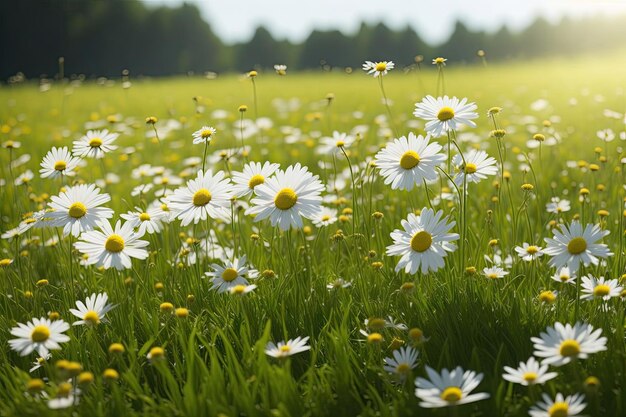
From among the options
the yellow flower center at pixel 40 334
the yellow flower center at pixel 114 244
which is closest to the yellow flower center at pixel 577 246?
the yellow flower center at pixel 114 244

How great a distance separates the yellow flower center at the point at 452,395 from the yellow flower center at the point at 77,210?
141 cm

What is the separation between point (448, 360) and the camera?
1.90 meters

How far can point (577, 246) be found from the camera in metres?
1.98

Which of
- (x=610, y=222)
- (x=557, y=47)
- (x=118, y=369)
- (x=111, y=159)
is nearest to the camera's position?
(x=118, y=369)

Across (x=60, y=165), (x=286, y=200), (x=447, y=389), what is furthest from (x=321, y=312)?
(x=60, y=165)

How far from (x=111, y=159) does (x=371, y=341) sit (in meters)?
4.74

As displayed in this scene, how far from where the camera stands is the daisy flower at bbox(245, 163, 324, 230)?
6.86 feet

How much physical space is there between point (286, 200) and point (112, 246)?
0.61 metres

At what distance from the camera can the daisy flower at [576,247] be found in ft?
6.37

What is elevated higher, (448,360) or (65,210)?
(65,210)

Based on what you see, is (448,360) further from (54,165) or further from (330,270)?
(54,165)

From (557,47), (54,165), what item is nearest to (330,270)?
(54,165)

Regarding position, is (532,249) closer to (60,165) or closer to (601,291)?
(601,291)

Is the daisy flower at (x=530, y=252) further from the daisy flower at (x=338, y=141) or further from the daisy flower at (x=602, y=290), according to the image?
the daisy flower at (x=338, y=141)
